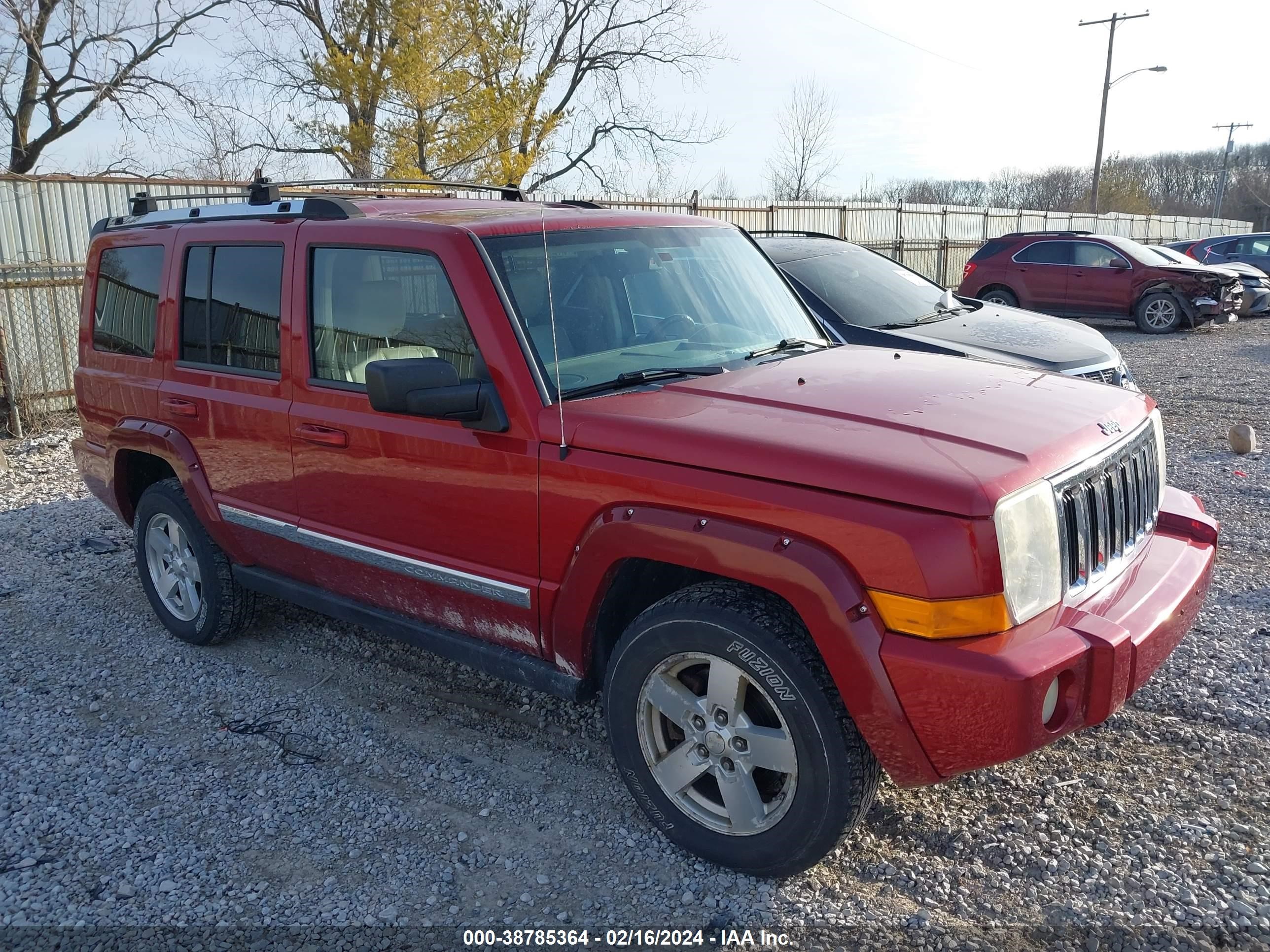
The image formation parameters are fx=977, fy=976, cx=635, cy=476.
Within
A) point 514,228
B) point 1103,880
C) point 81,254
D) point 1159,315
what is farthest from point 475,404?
point 1159,315

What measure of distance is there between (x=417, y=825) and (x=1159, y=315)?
16.6 metres

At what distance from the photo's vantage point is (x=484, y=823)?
3.32 meters

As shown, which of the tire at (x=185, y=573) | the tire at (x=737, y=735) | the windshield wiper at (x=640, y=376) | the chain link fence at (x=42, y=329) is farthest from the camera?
the chain link fence at (x=42, y=329)

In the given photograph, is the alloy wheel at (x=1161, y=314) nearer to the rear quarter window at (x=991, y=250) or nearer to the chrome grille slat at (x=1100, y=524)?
the rear quarter window at (x=991, y=250)

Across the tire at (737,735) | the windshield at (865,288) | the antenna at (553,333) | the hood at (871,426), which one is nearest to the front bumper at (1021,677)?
the tire at (737,735)

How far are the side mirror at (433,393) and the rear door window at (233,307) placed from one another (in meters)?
1.12

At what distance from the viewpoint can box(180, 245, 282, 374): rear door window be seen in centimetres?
403

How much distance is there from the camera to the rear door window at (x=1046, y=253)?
634 inches

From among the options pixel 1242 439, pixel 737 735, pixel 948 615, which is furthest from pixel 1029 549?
pixel 1242 439

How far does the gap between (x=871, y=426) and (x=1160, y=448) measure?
4.79ft

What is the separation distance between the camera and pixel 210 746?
390 centimetres

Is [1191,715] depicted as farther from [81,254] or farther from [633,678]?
[81,254]

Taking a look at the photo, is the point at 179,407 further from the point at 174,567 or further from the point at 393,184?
the point at 393,184

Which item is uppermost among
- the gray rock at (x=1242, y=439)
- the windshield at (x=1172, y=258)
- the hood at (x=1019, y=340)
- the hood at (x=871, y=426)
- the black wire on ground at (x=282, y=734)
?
the hood at (x=871, y=426)
